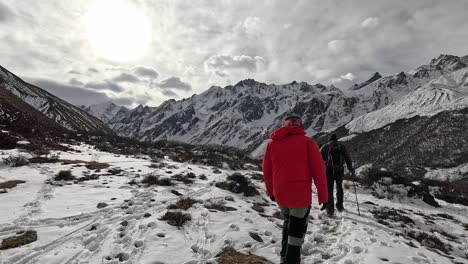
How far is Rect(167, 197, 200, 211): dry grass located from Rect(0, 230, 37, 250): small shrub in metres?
3.97

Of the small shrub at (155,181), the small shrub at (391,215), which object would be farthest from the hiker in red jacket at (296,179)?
the small shrub at (155,181)

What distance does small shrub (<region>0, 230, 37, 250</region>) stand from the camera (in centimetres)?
649

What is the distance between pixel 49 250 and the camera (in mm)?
6477

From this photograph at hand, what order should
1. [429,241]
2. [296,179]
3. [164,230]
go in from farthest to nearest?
[429,241] < [164,230] < [296,179]

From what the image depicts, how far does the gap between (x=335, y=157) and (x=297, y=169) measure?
7.33 m

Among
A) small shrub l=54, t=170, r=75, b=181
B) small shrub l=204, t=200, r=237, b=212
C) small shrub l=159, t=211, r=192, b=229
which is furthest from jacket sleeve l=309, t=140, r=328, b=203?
small shrub l=54, t=170, r=75, b=181

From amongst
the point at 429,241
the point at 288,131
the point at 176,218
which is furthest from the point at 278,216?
the point at 288,131

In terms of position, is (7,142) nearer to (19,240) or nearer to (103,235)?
(19,240)

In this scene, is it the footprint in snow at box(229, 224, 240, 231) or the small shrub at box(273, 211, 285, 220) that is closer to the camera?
the footprint in snow at box(229, 224, 240, 231)

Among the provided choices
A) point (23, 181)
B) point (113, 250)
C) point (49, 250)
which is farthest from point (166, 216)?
point (23, 181)

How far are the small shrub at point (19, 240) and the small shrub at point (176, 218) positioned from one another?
3.07 m

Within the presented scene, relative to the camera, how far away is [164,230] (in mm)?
7980

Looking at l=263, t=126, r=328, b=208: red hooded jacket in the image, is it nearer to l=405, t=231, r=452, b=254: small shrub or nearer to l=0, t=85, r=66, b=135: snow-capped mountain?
l=405, t=231, r=452, b=254: small shrub

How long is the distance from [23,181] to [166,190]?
590 cm
